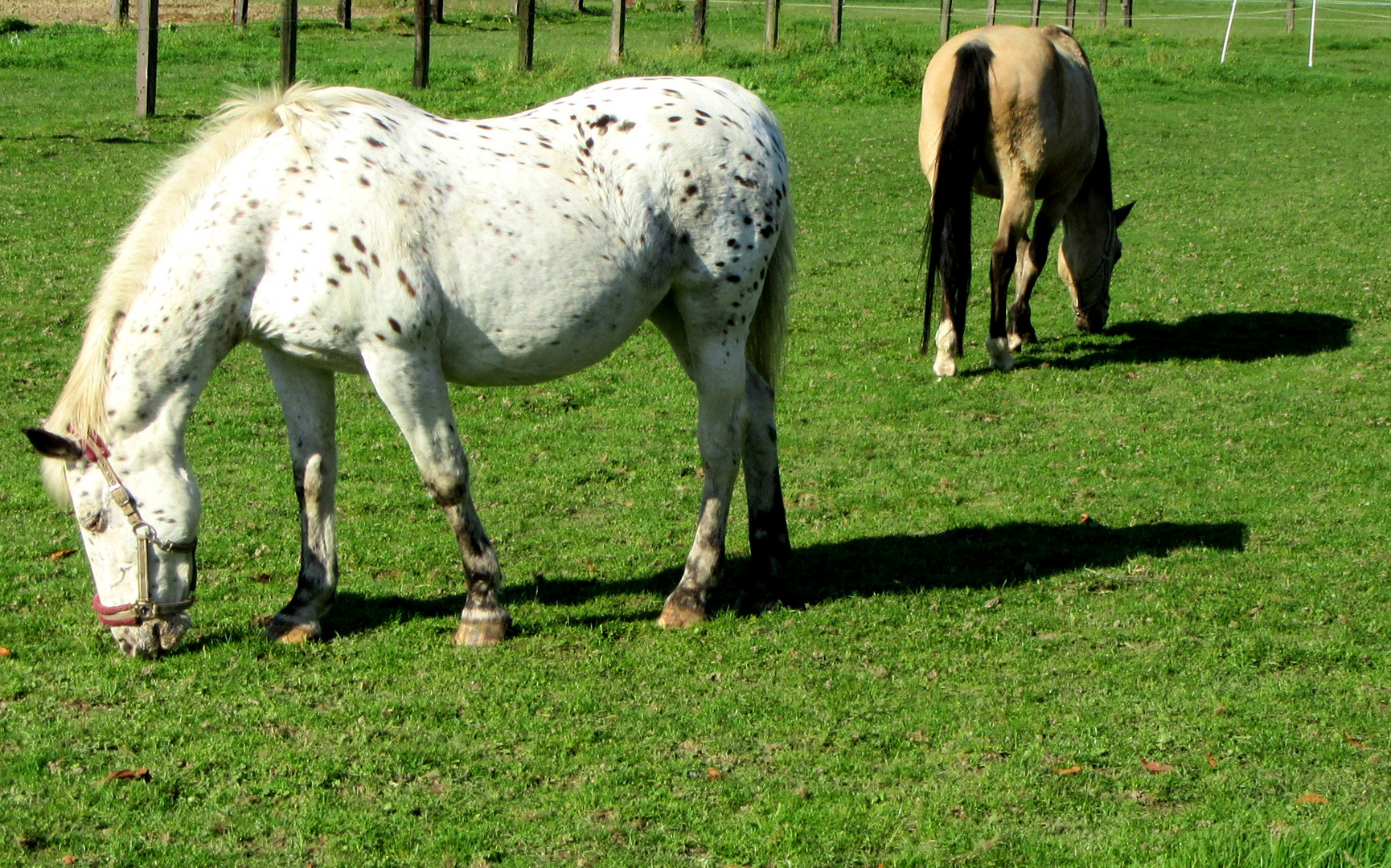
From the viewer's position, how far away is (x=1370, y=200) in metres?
16.7

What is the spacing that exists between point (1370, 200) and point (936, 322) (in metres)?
8.57

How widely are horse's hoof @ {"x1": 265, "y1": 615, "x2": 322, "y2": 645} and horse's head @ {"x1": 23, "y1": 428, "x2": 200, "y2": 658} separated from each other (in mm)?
454

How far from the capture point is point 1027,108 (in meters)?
10.1

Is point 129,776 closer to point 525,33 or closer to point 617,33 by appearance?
point 525,33

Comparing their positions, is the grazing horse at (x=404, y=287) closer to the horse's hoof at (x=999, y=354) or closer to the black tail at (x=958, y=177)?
the black tail at (x=958, y=177)

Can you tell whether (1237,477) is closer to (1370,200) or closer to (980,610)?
(980,610)

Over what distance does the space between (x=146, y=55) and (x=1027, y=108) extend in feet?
42.9

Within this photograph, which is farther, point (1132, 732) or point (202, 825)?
point (1132, 732)

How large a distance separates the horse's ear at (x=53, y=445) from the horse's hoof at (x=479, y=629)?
1.69m

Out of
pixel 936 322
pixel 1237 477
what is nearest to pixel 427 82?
pixel 936 322

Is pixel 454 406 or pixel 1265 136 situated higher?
pixel 1265 136

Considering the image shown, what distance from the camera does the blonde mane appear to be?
5.09 meters

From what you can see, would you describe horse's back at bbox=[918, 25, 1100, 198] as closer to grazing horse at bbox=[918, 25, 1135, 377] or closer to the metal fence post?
grazing horse at bbox=[918, 25, 1135, 377]

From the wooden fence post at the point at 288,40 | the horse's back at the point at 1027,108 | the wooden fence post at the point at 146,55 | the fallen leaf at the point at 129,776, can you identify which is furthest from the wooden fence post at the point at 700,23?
the fallen leaf at the point at 129,776
